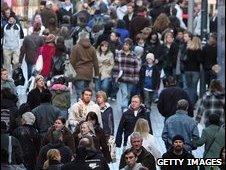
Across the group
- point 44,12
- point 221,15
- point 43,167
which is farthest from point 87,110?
point 44,12

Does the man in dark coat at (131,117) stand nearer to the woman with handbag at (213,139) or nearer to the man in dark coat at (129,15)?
the woman with handbag at (213,139)

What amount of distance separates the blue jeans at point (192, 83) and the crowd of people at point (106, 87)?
0.02 metres

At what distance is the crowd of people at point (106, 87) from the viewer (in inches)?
620

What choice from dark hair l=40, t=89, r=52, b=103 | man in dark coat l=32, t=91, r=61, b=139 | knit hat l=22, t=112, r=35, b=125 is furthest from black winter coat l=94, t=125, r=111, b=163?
dark hair l=40, t=89, r=52, b=103

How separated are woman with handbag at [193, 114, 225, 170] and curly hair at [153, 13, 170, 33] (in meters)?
11.3

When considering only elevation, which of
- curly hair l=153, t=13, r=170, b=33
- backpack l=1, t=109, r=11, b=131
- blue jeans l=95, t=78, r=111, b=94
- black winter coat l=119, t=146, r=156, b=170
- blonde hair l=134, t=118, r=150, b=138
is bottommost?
black winter coat l=119, t=146, r=156, b=170

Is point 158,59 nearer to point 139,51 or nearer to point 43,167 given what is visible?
point 139,51

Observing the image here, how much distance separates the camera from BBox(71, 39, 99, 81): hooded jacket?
22812mm

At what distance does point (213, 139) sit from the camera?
1658 centimetres

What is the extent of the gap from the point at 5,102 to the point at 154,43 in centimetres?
733

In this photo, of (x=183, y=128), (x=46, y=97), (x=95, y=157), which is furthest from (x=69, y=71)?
(x=95, y=157)

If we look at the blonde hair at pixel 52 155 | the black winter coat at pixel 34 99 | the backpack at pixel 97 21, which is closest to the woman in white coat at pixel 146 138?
the blonde hair at pixel 52 155

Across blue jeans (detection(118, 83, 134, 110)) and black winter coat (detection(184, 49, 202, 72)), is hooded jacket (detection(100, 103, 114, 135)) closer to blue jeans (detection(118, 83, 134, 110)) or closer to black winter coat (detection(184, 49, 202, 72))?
blue jeans (detection(118, 83, 134, 110))

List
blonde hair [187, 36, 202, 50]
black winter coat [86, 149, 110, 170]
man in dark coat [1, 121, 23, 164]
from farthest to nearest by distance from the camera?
blonde hair [187, 36, 202, 50]
man in dark coat [1, 121, 23, 164]
black winter coat [86, 149, 110, 170]
